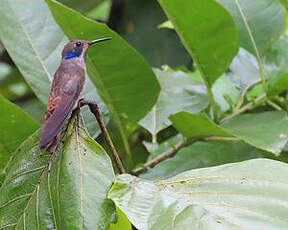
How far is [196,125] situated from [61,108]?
1.74ft

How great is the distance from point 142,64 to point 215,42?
0.26 meters

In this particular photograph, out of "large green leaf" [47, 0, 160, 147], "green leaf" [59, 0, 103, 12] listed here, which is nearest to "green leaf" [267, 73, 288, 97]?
"large green leaf" [47, 0, 160, 147]

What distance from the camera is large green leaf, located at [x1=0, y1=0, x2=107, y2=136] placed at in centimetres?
167

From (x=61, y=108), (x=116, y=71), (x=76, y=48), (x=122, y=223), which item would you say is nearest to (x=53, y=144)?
(x=61, y=108)

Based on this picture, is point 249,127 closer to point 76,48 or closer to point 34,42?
point 76,48

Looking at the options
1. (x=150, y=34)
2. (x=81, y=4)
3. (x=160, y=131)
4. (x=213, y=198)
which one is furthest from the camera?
(x=150, y=34)

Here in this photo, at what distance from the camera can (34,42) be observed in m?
1.75

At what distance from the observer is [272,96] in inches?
71.3

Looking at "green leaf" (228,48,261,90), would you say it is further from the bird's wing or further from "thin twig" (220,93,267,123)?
the bird's wing

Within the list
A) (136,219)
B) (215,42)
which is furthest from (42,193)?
(215,42)

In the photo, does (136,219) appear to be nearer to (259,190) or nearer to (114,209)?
(114,209)

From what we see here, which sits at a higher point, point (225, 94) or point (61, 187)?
point (61, 187)

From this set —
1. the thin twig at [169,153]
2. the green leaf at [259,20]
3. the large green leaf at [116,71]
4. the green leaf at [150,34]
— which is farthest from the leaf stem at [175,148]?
the green leaf at [150,34]

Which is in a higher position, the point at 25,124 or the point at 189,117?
the point at 25,124
